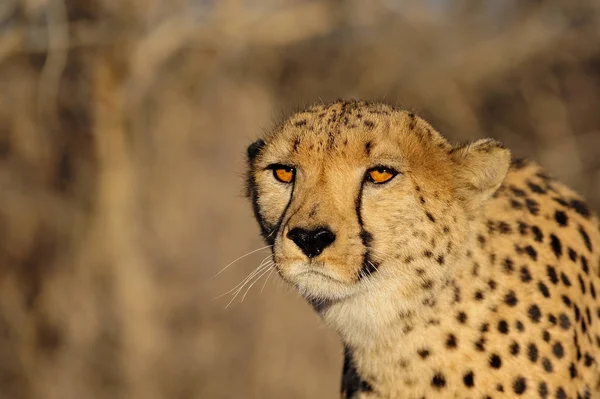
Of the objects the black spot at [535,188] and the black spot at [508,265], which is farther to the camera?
the black spot at [535,188]

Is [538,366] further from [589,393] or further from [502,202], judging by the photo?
[502,202]

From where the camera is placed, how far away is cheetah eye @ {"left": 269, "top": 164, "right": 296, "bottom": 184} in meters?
2.96

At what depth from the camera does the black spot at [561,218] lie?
10.5 feet

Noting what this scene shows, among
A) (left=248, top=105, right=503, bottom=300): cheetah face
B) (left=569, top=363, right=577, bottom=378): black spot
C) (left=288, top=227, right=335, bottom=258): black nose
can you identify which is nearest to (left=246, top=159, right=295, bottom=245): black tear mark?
(left=248, top=105, right=503, bottom=300): cheetah face

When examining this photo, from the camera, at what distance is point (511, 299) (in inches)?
116

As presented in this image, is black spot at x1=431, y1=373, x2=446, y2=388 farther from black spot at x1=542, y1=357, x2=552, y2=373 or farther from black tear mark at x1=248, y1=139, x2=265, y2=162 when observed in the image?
black tear mark at x1=248, y1=139, x2=265, y2=162

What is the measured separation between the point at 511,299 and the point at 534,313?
3.0 inches

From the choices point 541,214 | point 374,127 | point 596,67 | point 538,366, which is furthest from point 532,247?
point 596,67

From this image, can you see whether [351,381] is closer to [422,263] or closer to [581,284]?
[422,263]

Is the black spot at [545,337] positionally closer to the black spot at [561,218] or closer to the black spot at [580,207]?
the black spot at [561,218]

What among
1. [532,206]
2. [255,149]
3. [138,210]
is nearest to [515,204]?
[532,206]

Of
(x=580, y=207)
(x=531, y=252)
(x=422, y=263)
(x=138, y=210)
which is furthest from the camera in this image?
(x=138, y=210)

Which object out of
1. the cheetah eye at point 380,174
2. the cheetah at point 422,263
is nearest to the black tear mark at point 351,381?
the cheetah at point 422,263

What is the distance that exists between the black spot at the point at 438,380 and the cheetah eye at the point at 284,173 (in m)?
0.70
